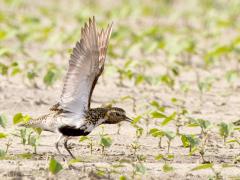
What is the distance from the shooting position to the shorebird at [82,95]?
24.9 ft

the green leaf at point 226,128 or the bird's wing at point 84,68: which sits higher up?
the bird's wing at point 84,68

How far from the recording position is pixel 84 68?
7598 millimetres

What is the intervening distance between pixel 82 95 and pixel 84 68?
0.84 ft

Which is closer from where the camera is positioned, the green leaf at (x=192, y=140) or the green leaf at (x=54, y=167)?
the green leaf at (x=54, y=167)

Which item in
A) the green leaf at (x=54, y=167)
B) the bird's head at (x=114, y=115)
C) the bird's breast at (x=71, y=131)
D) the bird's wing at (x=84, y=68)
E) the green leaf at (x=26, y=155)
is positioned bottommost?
the green leaf at (x=54, y=167)

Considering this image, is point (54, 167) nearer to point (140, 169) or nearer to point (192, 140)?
point (140, 169)

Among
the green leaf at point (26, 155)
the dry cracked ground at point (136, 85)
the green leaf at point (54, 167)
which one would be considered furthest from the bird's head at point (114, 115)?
the green leaf at point (54, 167)

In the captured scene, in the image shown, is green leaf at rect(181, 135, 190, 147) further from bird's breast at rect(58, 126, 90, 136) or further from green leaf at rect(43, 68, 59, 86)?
green leaf at rect(43, 68, 59, 86)

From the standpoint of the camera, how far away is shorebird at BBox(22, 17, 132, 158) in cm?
760

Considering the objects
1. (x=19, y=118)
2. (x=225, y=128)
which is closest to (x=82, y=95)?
(x=19, y=118)

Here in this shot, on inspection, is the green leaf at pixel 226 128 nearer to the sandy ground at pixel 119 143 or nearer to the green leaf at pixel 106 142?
the sandy ground at pixel 119 143

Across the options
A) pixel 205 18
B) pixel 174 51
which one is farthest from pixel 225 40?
pixel 174 51

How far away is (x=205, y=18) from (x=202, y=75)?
4558 millimetres

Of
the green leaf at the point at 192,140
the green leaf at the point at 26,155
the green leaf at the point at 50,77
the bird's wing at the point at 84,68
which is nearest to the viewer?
the green leaf at the point at 26,155
